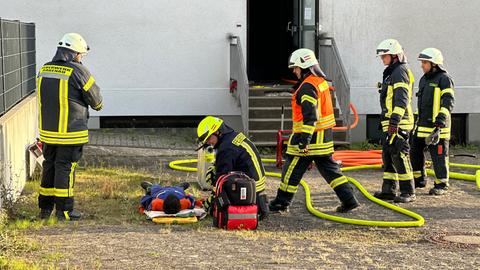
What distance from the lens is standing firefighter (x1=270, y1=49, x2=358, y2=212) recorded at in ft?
32.1

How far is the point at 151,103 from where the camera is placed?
16.2 m

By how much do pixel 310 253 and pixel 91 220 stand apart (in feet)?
8.87

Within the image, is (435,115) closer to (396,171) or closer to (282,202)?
(396,171)

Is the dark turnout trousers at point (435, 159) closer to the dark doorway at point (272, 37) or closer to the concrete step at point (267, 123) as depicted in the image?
the concrete step at point (267, 123)

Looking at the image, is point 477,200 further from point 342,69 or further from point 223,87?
point 223,87

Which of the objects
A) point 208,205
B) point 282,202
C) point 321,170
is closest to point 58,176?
point 208,205

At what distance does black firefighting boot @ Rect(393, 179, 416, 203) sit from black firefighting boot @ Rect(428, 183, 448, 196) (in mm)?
551

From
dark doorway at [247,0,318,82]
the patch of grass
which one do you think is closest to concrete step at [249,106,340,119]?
dark doorway at [247,0,318,82]

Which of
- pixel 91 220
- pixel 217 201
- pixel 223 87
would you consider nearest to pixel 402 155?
pixel 217 201

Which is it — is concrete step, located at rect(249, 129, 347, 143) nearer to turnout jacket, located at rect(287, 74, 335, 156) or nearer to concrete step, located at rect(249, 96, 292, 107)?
concrete step, located at rect(249, 96, 292, 107)

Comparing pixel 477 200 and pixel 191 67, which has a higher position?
pixel 191 67

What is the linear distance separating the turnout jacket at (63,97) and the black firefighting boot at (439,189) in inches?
180

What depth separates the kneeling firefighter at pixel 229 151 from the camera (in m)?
9.20

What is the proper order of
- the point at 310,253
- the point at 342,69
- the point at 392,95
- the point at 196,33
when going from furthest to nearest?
the point at 196,33, the point at 342,69, the point at 392,95, the point at 310,253
